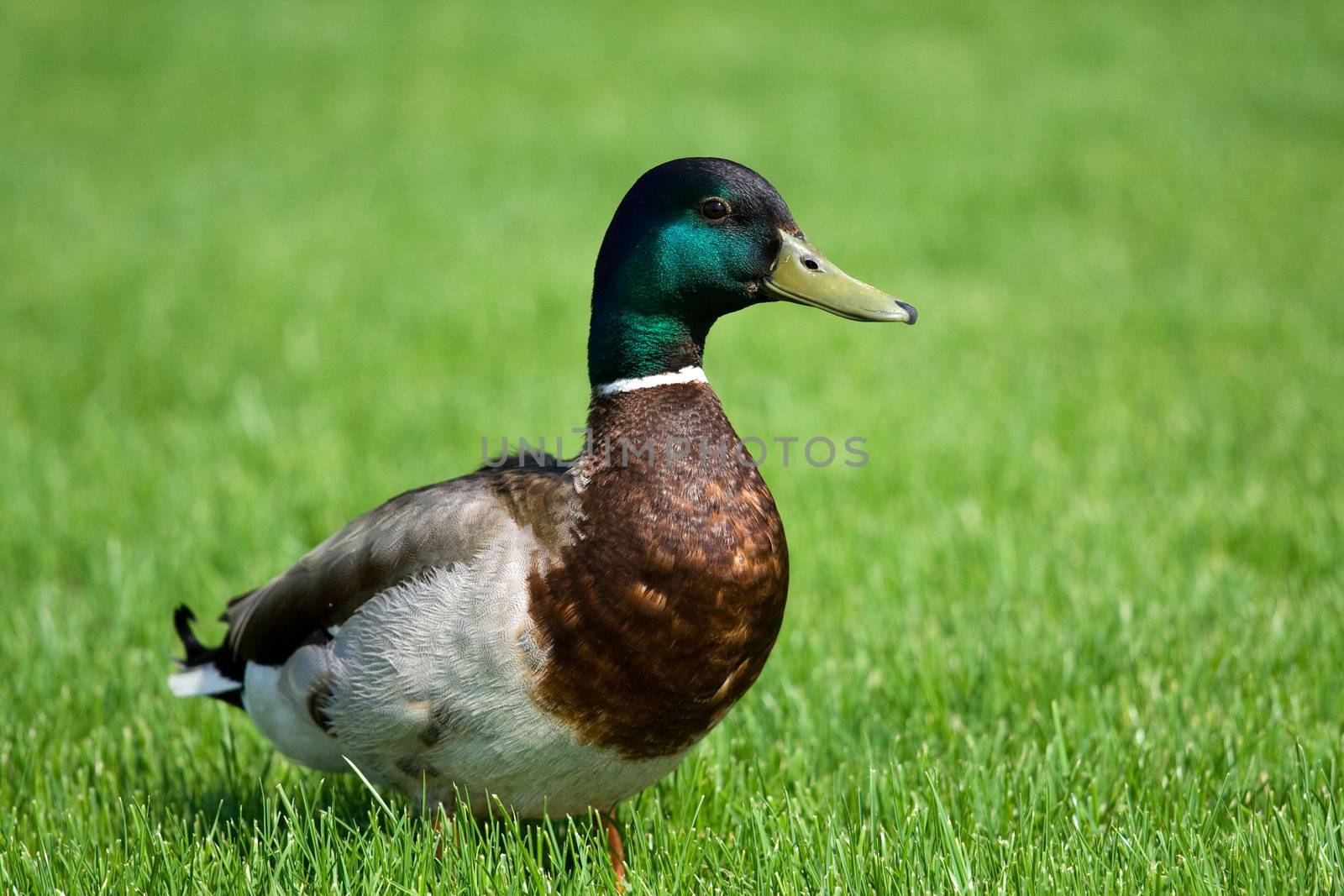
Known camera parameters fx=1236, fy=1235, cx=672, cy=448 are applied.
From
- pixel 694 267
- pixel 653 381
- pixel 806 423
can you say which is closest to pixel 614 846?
pixel 653 381

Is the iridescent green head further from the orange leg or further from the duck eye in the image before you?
the orange leg

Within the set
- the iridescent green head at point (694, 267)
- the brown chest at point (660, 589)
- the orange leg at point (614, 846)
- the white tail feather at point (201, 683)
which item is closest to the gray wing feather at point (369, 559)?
the white tail feather at point (201, 683)

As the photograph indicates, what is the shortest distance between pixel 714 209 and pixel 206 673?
171 centimetres

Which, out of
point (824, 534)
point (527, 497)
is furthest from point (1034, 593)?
point (527, 497)

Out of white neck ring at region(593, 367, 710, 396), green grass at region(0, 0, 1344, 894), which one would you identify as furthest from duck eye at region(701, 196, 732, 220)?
green grass at region(0, 0, 1344, 894)

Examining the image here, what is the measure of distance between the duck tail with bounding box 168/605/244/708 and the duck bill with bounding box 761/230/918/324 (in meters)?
1.57

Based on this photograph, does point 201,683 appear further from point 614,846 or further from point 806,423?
point 806,423

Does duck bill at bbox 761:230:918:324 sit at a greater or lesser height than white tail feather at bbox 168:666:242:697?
greater

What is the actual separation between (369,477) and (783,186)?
6413 millimetres

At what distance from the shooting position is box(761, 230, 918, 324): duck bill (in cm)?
251

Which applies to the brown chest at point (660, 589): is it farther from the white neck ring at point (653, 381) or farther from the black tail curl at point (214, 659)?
the black tail curl at point (214, 659)

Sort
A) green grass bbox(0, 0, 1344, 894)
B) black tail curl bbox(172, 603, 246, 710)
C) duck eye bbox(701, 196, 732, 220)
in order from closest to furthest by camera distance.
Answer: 1. duck eye bbox(701, 196, 732, 220)
2. green grass bbox(0, 0, 1344, 894)
3. black tail curl bbox(172, 603, 246, 710)

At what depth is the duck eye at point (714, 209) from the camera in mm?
2502

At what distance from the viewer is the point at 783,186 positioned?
10578 millimetres
